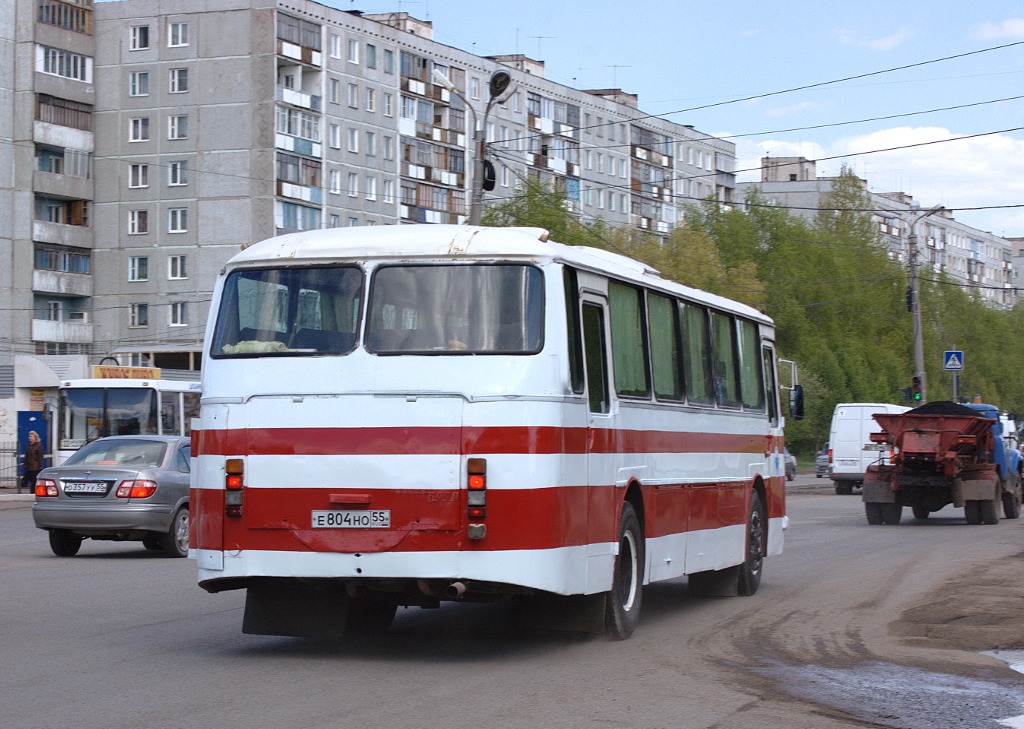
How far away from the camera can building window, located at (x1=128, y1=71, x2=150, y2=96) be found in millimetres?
78938

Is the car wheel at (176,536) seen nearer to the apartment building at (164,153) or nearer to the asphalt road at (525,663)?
the asphalt road at (525,663)

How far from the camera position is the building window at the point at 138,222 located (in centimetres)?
7919

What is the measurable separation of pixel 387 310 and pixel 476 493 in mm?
1390

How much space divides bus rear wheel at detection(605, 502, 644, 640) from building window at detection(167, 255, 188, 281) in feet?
226

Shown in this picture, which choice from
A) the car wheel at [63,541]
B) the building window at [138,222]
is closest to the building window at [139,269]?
the building window at [138,222]

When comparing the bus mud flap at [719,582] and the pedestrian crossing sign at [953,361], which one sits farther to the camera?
the pedestrian crossing sign at [953,361]

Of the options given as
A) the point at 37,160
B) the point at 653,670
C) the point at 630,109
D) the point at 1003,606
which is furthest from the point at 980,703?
the point at 630,109

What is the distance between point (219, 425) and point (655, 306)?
386 cm

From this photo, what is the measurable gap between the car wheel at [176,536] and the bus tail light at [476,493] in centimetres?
1106

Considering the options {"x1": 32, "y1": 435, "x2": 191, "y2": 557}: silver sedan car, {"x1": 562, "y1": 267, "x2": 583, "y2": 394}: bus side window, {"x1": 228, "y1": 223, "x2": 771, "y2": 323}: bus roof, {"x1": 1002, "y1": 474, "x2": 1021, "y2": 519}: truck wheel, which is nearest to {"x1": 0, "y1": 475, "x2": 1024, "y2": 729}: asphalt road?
{"x1": 562, "y1": 267, "x2": 583, "y2": 394}: bus side window

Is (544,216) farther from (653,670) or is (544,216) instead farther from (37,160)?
(653,670)

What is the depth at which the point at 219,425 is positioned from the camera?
33.4ft

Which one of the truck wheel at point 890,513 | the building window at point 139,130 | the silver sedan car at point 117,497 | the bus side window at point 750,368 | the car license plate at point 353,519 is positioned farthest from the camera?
the building window at point 139,130

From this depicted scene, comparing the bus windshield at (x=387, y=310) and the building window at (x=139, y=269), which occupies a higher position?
the building window at (x=139, y=269)
